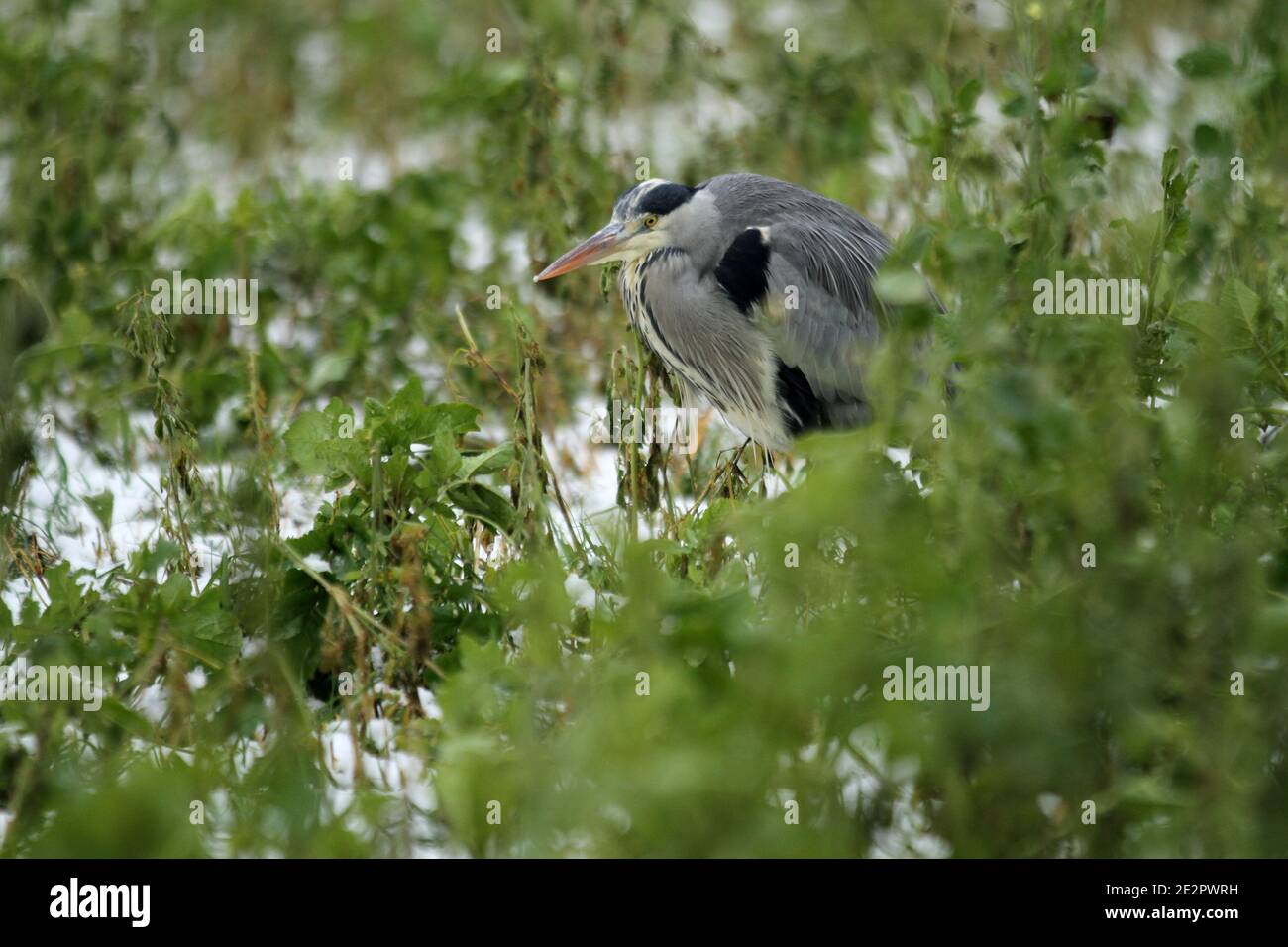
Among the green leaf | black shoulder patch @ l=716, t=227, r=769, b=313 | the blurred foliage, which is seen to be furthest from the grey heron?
the green leaf

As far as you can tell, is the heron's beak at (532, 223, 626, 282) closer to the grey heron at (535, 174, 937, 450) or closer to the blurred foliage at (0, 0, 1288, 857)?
the grey heron at (535, 174, 937, 450)

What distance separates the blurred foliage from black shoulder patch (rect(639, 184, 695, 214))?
531 mm

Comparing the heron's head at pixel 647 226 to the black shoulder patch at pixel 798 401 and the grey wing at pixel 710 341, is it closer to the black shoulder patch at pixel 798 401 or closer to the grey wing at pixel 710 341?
the grey wing at pixel 710 341

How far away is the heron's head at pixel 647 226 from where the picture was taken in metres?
4.18

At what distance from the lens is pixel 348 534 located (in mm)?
3344

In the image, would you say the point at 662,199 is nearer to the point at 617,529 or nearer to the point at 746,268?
the point at 746,268

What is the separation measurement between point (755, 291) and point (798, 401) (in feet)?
1.01

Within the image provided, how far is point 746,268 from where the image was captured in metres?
4.14

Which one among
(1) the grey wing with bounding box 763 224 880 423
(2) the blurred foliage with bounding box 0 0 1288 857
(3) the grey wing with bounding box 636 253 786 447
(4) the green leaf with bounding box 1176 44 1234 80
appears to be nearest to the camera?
(2) the blurred foliage with bounding box 0 0 1288 857

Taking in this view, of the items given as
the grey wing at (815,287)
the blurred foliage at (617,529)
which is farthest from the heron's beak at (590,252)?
the blurred foliage at (617,529)

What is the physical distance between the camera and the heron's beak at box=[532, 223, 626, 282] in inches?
164
